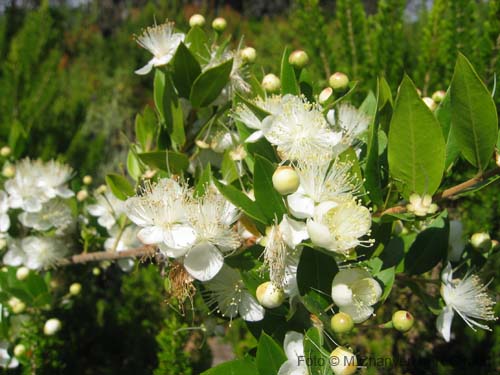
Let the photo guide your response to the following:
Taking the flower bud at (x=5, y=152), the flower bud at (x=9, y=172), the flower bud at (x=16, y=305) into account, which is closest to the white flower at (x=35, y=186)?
the flower bud at (x=9, y=172)

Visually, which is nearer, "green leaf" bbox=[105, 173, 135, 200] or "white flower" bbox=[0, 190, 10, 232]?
"green leaf" bbox=[105, 173, 135, 200]

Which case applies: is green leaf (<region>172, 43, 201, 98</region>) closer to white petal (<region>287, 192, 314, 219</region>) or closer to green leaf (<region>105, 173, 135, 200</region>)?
green leaf (<region>105, 173, 135, 200</region>)

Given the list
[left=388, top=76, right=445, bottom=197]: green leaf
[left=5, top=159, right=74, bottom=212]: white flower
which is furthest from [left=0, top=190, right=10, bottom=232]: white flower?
[left=388, top=76, right=445, bottom=197]: green leaf

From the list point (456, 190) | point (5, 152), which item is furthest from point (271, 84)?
point (5, 152)

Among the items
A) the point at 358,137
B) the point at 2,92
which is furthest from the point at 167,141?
the point at 2,92

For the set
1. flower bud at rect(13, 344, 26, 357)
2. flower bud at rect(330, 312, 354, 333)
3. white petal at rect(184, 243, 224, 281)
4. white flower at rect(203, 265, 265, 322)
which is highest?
white petal at rect(184, 243, 224, 281)

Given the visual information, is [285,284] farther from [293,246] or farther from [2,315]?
A: [2,315]
